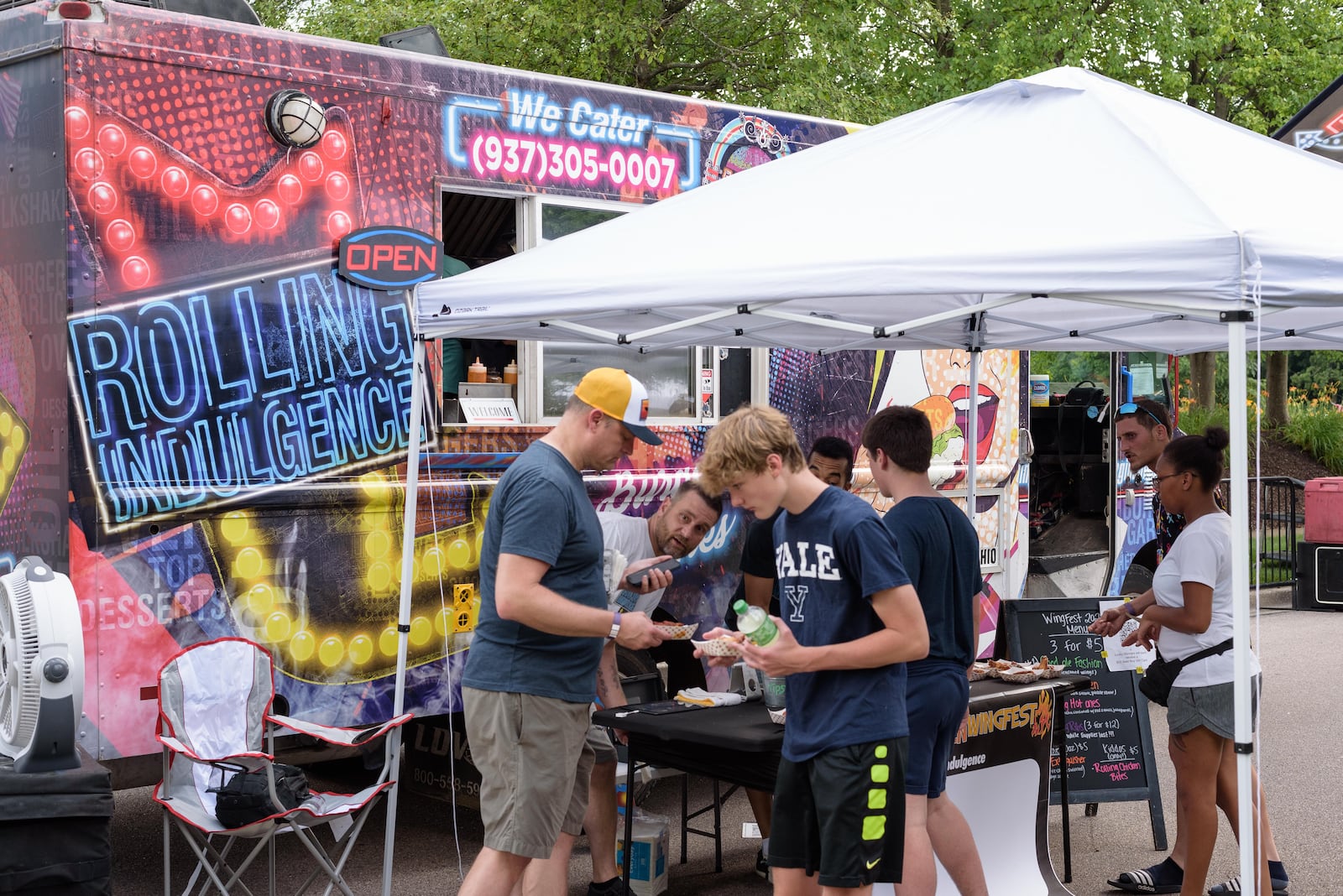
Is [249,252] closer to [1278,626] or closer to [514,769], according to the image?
[514,769]

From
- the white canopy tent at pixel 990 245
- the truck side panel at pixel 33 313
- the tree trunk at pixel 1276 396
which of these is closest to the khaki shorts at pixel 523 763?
the white canopy tent at pixel 990 245

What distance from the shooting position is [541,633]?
3959 mm

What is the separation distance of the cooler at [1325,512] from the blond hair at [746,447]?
35.9 feet

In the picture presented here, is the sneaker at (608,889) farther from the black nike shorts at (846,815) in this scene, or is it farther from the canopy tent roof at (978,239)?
the canopy tent roof at (978,239)

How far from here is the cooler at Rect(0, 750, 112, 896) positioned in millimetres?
3926

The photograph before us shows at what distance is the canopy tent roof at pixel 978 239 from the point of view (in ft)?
11.9

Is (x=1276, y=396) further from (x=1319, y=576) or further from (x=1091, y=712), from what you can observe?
(x=1091, y=712)

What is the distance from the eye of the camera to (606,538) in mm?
5773

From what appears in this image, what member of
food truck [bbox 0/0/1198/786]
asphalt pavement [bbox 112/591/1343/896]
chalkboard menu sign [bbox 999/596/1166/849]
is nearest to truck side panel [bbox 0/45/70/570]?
food truck [bbox 0/0/1198/786]

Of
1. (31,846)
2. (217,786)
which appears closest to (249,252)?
(217,786)

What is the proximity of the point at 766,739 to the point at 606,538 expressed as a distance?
5.47 ft

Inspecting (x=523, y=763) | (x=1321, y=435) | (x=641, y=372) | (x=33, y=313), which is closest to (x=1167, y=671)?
(x=523, y=763)

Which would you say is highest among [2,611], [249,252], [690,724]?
[249,252]

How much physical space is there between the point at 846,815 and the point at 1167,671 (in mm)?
2012
